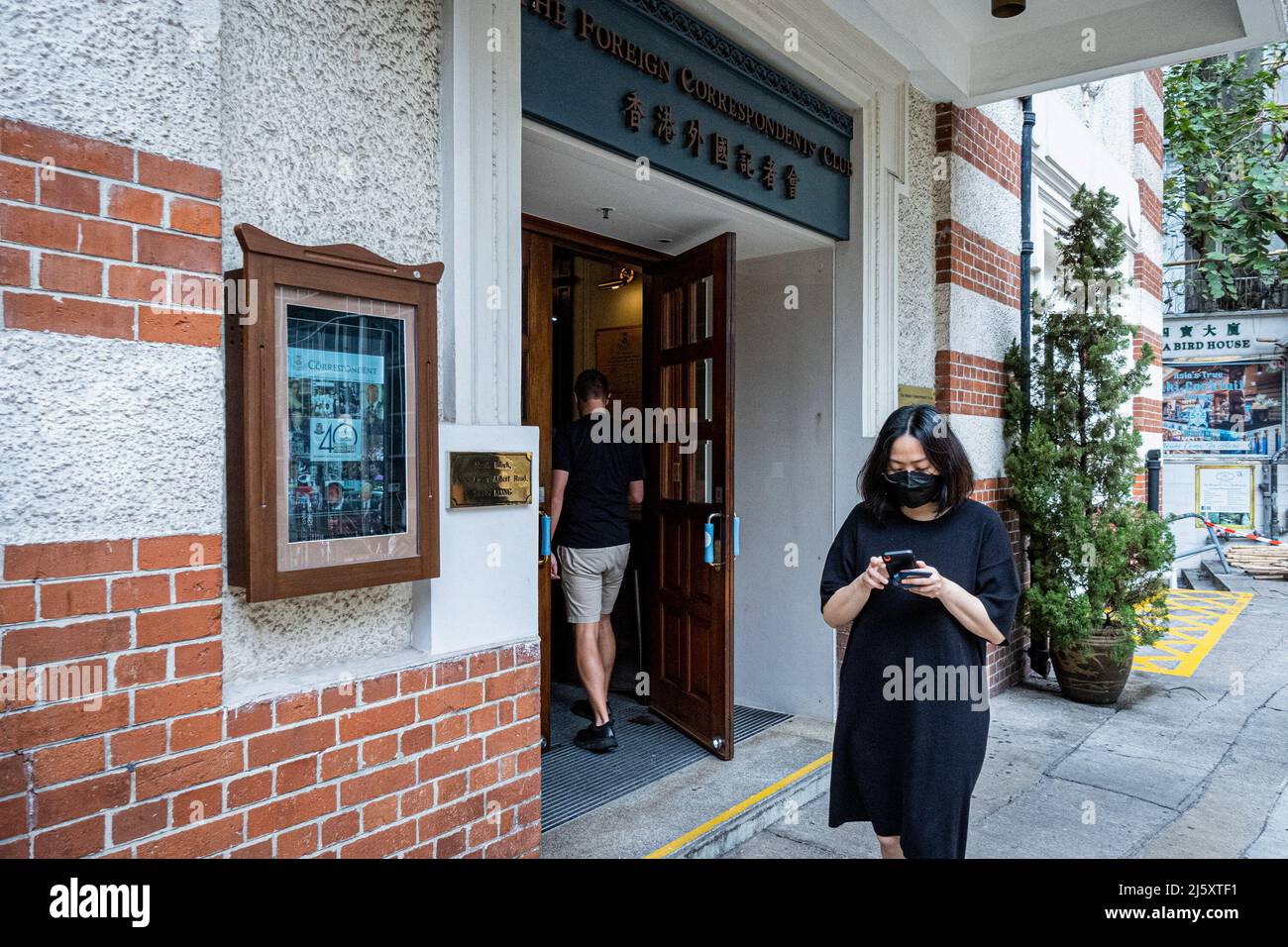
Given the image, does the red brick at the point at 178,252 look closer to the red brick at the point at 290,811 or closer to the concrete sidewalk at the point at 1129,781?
the red brick at the point at 290,811

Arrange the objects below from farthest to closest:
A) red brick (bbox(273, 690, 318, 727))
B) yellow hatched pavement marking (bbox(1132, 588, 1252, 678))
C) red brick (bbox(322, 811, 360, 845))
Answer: yellow hatched pavement marking (bbox(1132, 588, 1252, 678)), red brick (bbox(322, 811, 360, 845)), red brick (bbox(273, 690, 318, 727))

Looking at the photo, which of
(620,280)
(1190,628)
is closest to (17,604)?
(620,280)

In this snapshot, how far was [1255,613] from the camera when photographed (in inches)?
390

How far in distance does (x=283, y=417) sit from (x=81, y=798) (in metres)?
Answer: 0.99

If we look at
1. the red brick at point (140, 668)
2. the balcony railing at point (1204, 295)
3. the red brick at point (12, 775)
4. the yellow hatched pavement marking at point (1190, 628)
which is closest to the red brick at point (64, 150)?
the red brick at point (140, 668)

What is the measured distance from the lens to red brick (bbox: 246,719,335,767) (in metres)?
2.25

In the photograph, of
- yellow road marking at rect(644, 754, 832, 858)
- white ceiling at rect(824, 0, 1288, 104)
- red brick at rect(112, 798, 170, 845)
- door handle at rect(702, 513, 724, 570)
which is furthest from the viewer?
white ceiling at rect(824, 0, 1288, 104)

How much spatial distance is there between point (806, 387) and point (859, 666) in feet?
10.3

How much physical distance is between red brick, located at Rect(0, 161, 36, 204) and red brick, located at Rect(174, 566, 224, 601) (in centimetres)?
90

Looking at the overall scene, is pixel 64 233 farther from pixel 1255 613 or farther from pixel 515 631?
pixel 1255 613

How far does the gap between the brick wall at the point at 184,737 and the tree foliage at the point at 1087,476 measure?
15.6 ft

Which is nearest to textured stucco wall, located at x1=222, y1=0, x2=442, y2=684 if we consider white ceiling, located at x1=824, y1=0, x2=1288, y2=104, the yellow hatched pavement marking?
white ceiling, located at x1=824, y1=0, x2=1288, y2=104

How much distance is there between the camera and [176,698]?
2.09m

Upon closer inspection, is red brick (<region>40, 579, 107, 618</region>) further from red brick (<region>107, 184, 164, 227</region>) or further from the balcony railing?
the balcony railing
